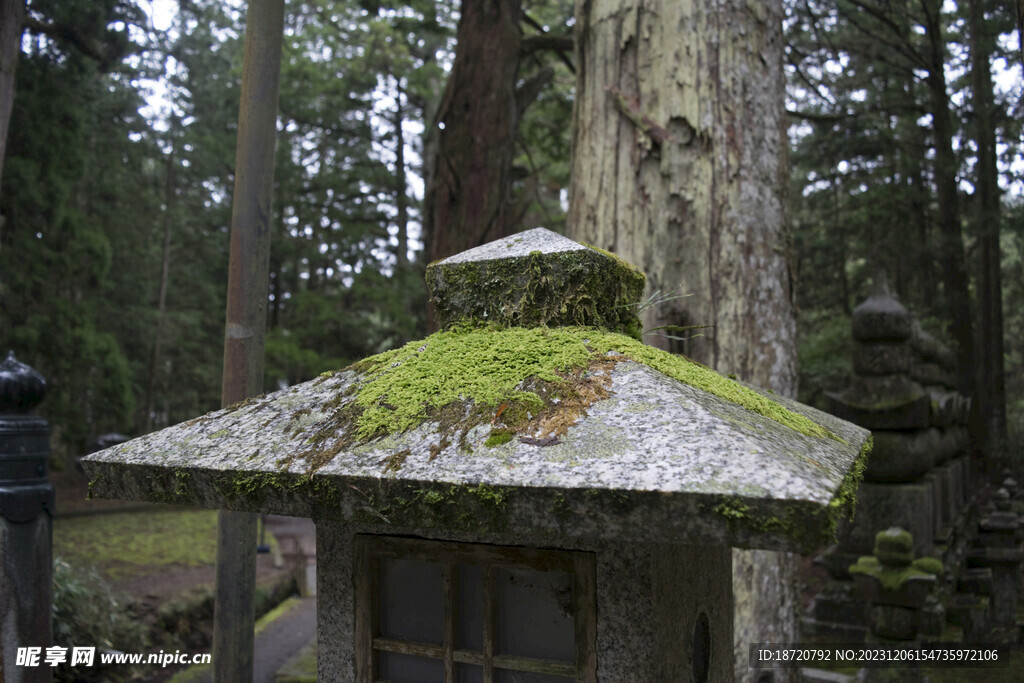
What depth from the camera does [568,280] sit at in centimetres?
175

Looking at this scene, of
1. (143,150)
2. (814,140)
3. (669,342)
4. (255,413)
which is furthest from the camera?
(143,150)

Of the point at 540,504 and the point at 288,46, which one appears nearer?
the point at 540,504

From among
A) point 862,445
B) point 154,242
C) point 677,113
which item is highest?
point 154,242

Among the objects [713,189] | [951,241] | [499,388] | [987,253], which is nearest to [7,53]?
[713,189]

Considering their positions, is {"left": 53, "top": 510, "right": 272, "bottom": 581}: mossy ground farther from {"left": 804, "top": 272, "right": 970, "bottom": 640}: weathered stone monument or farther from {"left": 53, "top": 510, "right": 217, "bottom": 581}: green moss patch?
{"left": 804, "top": 272, "right": 970, "bottom": 640}: weathered stone monument

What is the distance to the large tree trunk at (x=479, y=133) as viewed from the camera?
5582 mm

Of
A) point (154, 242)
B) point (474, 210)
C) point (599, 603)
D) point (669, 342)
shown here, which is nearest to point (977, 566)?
point (669, 342)

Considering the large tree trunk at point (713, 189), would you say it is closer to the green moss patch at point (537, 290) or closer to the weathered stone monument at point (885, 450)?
the green moss patch at point (537, 290)

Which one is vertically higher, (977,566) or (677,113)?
(677,113)

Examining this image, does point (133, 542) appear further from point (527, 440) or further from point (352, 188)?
point (527, 440)

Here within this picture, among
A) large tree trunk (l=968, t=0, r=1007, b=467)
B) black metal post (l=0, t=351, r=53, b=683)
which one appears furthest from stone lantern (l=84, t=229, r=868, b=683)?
large tree trunk (l=968, t=0, r=1007, b=467)

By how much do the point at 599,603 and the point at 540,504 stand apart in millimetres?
506

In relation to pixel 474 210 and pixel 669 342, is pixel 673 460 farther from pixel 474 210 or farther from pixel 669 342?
pixel 474 210

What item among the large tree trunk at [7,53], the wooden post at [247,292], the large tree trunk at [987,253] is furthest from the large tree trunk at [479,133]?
the large tree trunk at [987,253]
